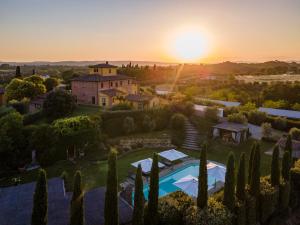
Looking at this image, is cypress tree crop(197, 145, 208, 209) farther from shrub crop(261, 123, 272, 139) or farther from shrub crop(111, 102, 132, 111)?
shrub crop(111, 102, 132, 111)

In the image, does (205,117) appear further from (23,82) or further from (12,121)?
(23,82)

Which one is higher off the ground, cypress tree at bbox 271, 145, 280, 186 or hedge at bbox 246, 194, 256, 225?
cypress tree at bbox 271, 145, 280, 186

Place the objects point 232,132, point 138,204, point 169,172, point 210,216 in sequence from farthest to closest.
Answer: point 232,132
point 169,172
point 210,216
point 138,204

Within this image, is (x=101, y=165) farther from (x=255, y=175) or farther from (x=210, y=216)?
(x=255, y=175)

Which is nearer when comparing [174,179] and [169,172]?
[174,179]

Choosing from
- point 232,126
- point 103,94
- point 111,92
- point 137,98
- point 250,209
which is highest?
point 111,92

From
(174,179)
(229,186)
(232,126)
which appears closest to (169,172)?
(174,179)

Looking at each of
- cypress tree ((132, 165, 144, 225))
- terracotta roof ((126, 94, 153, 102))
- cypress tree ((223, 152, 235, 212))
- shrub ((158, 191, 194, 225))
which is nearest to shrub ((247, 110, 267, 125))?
terracotta roof ((126, 94, 153, 102))

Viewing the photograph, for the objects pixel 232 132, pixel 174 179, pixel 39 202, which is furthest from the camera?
pixel 232 132
